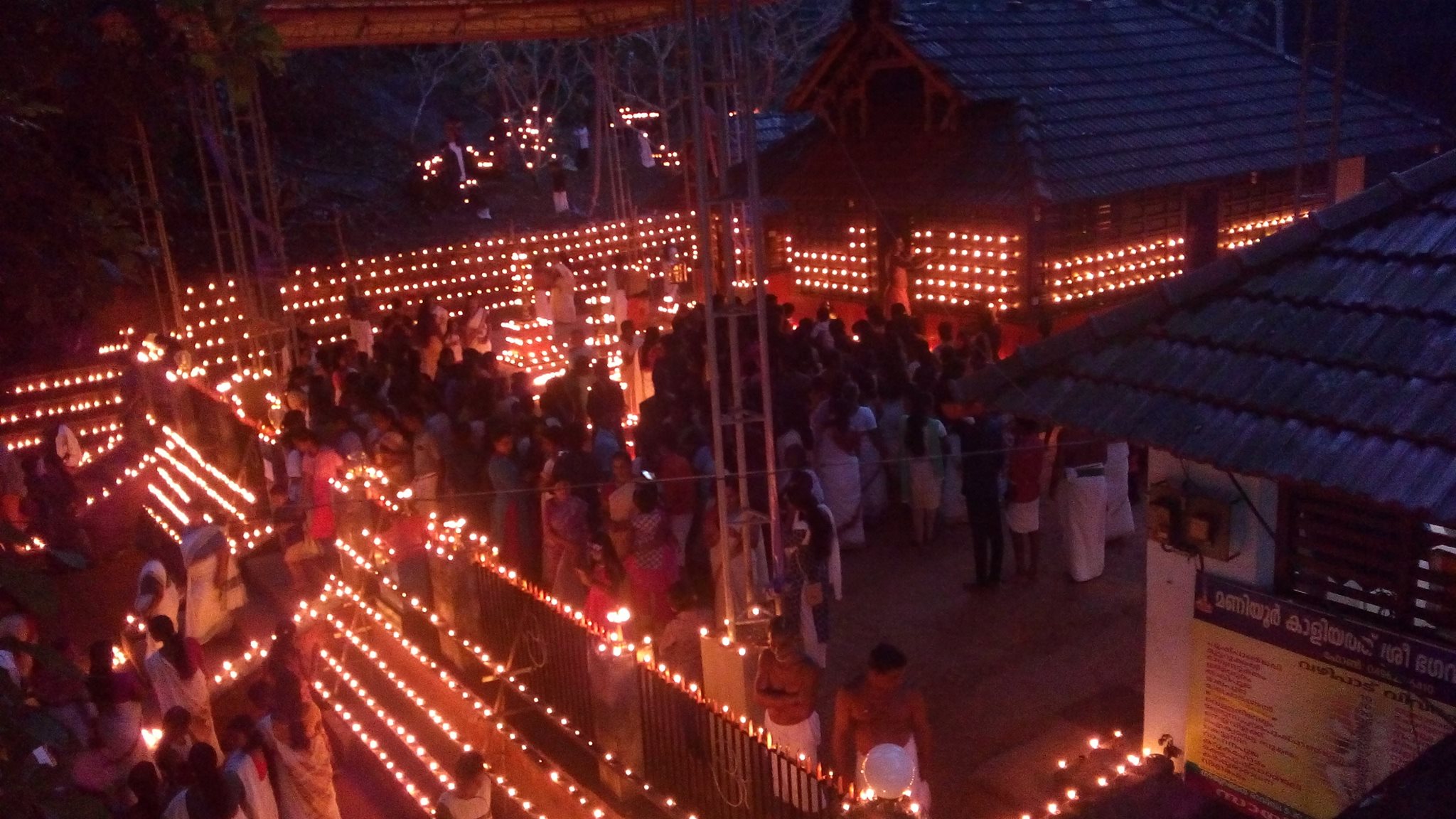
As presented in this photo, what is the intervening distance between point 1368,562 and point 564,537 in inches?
210

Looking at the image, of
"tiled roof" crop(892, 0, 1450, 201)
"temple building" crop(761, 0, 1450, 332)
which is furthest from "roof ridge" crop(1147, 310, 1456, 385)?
"tiled roof" crop(892, 0, 1450, 201)

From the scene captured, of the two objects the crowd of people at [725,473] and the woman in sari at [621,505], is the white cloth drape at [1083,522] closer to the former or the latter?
the crowd of people at [725,473]

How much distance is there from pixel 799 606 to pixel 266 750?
3525mm

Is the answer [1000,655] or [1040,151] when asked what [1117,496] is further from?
[1040,151]

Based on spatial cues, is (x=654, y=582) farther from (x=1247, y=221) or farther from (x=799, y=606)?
(x=1247, y=221)

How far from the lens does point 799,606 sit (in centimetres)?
774

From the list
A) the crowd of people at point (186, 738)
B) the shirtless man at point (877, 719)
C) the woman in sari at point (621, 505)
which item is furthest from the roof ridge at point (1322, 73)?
the crowd of people at point (186, 738)

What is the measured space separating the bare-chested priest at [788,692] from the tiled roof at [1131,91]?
10.1 meters

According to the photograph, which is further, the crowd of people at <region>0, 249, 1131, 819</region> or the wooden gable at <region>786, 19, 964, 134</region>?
the wooden gable at <region>786, 19, 964, 134</region>

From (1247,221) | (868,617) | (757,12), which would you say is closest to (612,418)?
(868,617)

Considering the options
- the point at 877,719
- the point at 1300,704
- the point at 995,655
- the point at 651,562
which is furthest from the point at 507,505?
the point at 1300,704

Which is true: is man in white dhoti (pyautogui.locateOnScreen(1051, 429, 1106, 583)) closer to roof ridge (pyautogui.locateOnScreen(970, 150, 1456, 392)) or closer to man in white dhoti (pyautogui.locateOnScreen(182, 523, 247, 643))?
roof ridge (pyautogui.locateOnScreen(970, 150, 1456, 392))

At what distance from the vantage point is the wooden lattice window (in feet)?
16.7

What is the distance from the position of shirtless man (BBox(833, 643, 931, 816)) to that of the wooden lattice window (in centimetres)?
193
